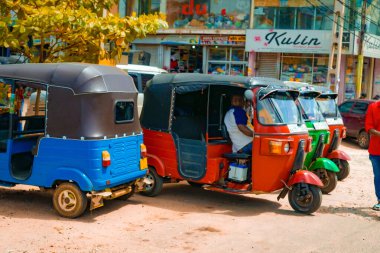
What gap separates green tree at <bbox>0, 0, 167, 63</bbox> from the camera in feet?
28.0

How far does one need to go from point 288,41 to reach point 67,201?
854 inches

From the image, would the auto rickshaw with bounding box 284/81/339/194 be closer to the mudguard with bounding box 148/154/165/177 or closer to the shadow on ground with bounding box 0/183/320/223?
the shadow on ground with bounding box 0/183/320/223

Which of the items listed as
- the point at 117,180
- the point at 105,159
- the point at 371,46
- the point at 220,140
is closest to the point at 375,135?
the point at 220,140

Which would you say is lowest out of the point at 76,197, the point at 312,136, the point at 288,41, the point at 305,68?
the point at 76,197

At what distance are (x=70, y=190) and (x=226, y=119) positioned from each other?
A: 10.1ft

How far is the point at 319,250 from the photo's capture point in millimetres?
6770

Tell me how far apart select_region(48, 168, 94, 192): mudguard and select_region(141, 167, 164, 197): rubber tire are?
7.36ft

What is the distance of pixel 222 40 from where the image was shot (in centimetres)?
2978

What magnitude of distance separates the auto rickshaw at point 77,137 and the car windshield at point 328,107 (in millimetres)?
6000

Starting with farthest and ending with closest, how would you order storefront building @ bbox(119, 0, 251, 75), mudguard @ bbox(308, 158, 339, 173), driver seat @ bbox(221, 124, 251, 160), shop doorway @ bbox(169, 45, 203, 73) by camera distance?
shop doorway @ bbox(169, 45, 203, 73) < storefront building @ bbox(119, 0, 251, 75) < mudguard @ bbox(308, 158, 339, 173) < driver seat @ bbox(221, 124, 251, 160)

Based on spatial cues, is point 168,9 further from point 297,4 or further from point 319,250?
point 319,250

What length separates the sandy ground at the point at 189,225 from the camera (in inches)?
263

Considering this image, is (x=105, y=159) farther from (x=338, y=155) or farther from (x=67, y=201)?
(x=338, y=155)

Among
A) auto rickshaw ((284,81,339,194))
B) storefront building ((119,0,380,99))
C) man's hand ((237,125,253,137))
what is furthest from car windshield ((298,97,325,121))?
storefront building ((119,0,380,99))
